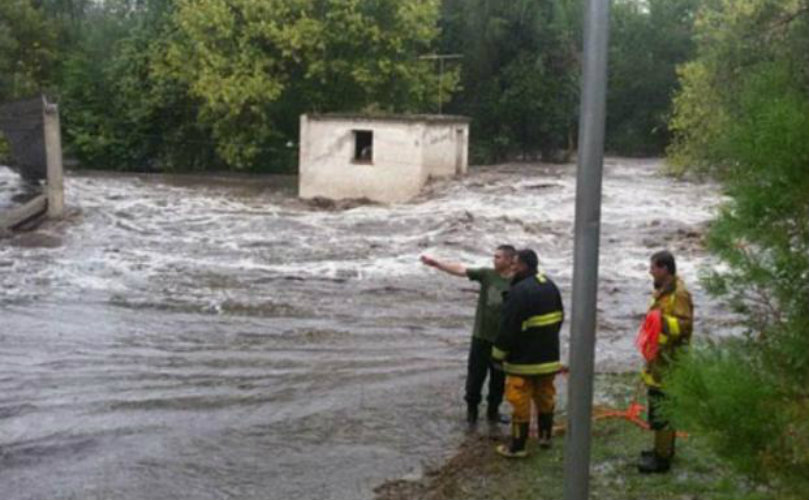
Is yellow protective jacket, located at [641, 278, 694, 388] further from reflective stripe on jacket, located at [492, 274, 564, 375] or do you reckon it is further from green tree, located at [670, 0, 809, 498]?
green tree, located at [670, 0, 809, 498]

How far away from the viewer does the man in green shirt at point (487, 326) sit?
8711 mm

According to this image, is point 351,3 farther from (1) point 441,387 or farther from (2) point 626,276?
(1) point 441,387

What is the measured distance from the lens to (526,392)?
26.3ft

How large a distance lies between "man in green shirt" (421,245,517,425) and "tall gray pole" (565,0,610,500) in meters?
4.51

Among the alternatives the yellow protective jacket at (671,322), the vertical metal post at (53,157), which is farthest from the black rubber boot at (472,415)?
the vertical metal post at (53,157)

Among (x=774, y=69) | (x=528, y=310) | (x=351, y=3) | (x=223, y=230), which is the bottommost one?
(x=223, y=230)

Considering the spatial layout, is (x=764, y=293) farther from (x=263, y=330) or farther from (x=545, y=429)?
(x=263, y=330)

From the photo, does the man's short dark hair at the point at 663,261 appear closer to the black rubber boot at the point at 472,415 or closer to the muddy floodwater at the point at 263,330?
the muddy floodwater at the point at 263,330

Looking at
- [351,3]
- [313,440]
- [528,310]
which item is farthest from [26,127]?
[528,310]

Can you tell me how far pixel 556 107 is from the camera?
44.9 meters

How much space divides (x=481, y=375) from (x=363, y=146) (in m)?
23.8

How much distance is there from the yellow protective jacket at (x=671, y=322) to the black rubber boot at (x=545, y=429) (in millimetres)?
1317

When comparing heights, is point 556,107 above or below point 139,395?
above

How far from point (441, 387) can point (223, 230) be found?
15.5 meters
